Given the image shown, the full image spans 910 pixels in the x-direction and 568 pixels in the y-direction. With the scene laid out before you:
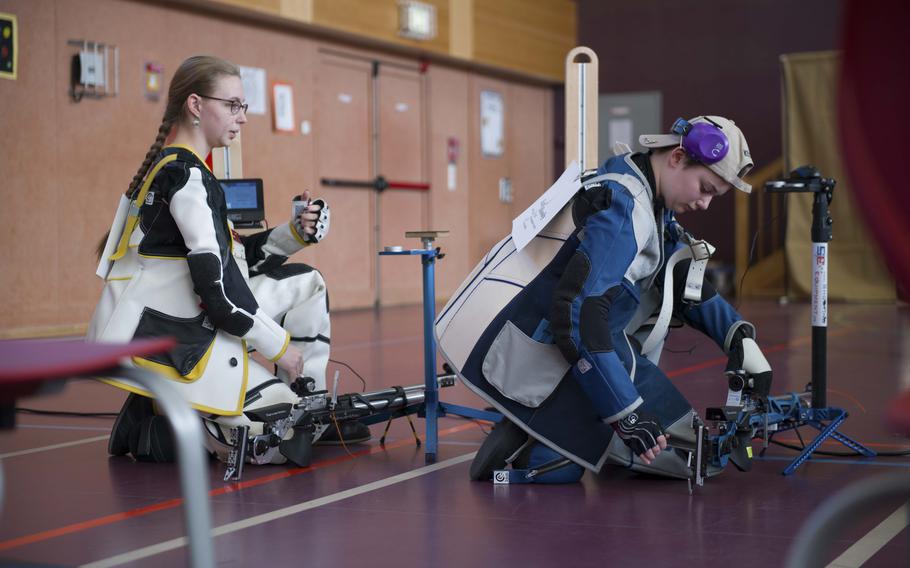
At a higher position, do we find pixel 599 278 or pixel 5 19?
pixel 5 19

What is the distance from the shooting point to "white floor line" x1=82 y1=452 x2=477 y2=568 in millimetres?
2219

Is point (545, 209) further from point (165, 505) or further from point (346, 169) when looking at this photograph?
point (346, 169)

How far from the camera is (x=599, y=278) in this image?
104 inches

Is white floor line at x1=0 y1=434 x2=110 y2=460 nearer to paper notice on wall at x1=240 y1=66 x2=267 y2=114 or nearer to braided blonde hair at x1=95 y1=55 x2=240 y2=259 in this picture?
braided blonde hair at x1=95 y1=55 x2=240 y2=259

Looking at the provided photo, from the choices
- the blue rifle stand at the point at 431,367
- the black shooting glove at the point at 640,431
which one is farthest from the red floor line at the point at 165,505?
the black shooting glove at the point at 640,431

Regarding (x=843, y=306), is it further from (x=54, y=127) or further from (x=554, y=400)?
(x=554, y=400)

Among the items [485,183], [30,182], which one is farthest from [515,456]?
[485,183]

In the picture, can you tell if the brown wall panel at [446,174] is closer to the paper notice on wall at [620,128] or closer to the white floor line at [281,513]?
the paper notice on wall at [620,128]

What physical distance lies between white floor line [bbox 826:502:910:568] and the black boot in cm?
212

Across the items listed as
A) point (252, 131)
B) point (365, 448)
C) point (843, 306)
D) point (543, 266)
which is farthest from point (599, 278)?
point (843, 306)

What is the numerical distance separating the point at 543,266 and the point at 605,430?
1.55 feet

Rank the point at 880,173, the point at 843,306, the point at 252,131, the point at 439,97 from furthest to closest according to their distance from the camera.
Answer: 1. the point at 439,97
2. the point at 843,306
3. the point at 252,131
4. the point at 880,173

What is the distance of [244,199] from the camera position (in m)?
3.75

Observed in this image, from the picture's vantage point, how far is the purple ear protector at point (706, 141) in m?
2.66
